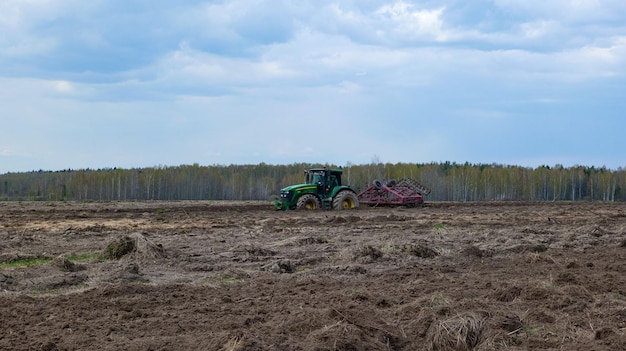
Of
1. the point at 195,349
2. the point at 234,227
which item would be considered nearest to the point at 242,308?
the point at 195,349

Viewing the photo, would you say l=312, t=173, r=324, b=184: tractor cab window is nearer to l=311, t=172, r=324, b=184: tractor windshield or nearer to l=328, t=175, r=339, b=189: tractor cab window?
l=311, t=172, r=324, b=184: tractor windshield

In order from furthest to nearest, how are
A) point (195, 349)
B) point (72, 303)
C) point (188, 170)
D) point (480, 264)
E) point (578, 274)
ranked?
1. point (188, 170)
2. point (480, 264)
3. point (578, 274)
4. point (72, 303)
5. point (195, 349)

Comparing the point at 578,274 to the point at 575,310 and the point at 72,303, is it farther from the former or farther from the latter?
the point at 72,303

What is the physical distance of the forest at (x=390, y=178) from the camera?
284 feet

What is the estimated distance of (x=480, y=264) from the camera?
13234 millimetres

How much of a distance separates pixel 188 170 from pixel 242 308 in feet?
318

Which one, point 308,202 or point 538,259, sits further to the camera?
point 308,202

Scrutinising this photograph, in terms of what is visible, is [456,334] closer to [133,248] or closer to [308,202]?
[133,248]

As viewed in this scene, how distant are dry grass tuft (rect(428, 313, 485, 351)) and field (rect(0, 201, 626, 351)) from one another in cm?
2

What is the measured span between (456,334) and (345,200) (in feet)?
86.0

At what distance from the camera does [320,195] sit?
33.3 meters

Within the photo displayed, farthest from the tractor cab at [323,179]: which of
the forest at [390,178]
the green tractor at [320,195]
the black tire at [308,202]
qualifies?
the forest at [390,178]

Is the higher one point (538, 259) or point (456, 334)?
point (538, 259)

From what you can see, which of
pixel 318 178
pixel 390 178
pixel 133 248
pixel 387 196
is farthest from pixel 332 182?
pixel 390 178
